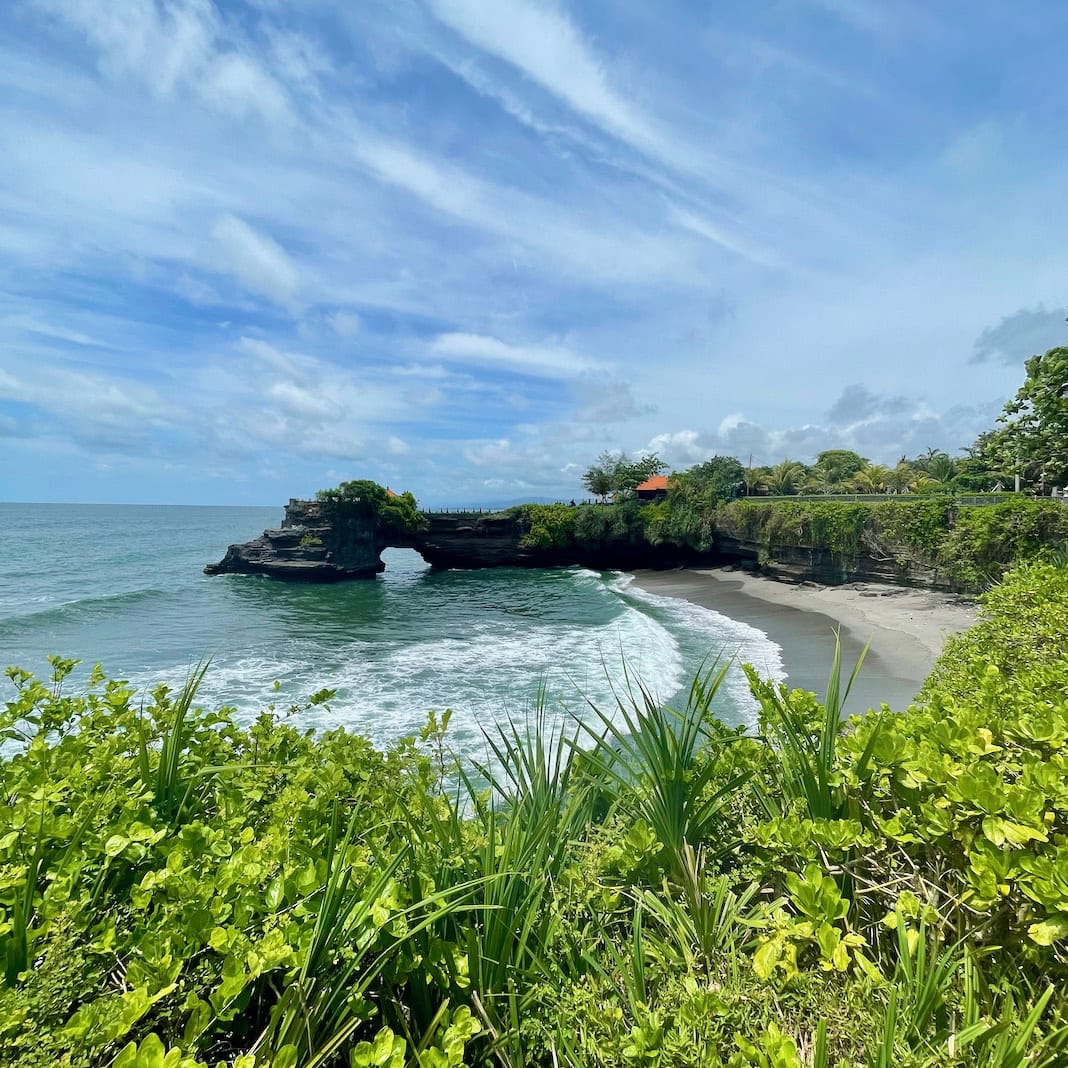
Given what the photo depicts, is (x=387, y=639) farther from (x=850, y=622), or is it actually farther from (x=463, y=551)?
(x=463, y=551)

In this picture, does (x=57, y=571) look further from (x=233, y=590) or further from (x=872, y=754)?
(x=872, y=754)

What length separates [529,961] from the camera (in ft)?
6.08

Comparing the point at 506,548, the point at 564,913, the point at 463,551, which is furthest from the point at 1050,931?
the point at 463,551

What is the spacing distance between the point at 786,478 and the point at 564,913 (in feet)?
166

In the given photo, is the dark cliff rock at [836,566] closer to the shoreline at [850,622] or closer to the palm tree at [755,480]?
the shoreline at [850,622]

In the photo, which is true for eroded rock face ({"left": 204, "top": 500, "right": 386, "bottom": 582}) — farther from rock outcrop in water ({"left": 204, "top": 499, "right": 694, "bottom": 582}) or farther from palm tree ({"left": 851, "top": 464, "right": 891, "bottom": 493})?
palm tree ({"left": 851, "top": 464, "right": 891, "bottom": 493})

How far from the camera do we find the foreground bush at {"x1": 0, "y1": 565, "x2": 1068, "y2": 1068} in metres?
1.25

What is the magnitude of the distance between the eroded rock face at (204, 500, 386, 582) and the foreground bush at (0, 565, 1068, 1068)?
3421cm

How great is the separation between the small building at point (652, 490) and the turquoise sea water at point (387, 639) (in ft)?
27.9

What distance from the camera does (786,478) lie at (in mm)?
47375

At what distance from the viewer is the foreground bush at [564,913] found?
125cm

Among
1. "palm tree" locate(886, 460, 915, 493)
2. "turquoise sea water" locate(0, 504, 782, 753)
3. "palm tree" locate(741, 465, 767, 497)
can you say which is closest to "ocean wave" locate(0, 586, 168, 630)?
"turquoise sea water" locate(0, 504, 782, 753)

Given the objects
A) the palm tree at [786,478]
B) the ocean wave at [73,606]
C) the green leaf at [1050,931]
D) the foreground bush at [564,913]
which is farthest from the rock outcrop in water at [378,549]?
the green leaf at [1050,931]

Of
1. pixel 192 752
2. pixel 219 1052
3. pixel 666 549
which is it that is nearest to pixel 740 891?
pixel 219 1052
